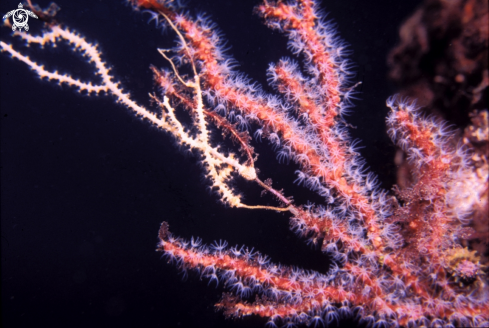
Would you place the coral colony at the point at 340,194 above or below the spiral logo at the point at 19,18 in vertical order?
above

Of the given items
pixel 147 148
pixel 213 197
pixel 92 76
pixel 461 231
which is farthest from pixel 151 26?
pixel 461 231

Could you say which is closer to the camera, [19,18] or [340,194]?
[340,194]

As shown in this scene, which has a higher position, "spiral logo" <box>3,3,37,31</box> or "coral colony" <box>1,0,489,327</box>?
"coral colony" <box>1,0,489,327</box>

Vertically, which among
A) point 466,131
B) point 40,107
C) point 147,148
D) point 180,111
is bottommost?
point 40,107

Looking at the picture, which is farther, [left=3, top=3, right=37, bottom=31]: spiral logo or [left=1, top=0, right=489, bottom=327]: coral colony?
[left=3, top=3, right=37, bottom=31]: spiral logo

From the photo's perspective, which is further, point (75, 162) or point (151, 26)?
point (75, 162)

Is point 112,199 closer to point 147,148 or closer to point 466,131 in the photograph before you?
point 147,148

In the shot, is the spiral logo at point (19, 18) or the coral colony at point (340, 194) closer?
the coral colony at point (340, 194)

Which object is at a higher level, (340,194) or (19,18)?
(340,194)
